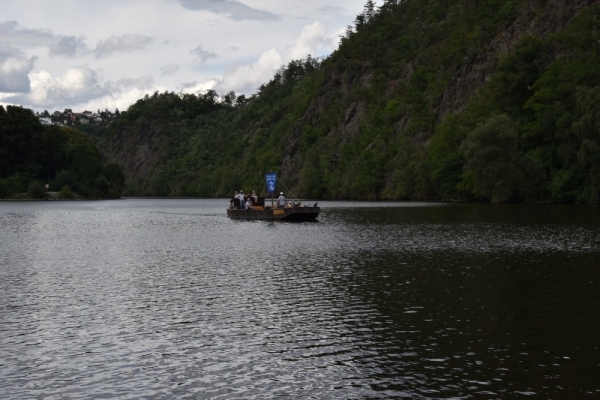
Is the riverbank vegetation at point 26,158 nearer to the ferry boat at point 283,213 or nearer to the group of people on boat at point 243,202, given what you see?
the group of people on boat at point 243,202

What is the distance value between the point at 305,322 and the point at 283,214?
191 ft

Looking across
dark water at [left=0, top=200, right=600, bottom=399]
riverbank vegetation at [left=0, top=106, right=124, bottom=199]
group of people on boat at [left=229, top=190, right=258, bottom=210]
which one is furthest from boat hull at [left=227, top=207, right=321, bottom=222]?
riverbank vegetation at [left=0, top=106, right=124, bottom=199]

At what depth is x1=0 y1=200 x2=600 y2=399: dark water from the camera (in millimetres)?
16688

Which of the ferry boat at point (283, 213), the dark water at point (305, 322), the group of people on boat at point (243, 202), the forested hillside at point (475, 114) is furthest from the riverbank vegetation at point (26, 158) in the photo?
the dark water at point (305, 322)

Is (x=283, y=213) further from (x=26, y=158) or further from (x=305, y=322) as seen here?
(x=26, y=158)

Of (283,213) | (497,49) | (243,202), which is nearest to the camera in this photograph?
(283,213)

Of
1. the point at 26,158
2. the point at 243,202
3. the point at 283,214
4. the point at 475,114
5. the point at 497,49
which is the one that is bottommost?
the point at 283,214

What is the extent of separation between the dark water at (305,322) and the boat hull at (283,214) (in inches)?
1234

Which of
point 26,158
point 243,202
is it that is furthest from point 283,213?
point 26,158

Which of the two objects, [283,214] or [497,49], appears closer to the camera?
[283,214]

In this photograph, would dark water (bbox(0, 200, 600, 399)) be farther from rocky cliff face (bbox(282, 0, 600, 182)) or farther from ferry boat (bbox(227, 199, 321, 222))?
rocky cliff face (bbox(282, 0, 600, 182))

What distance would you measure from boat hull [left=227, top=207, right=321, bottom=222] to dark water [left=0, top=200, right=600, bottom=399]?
31332 mm

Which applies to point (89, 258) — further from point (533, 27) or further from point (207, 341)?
point (533, 27)

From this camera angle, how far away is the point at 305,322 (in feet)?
77.3
